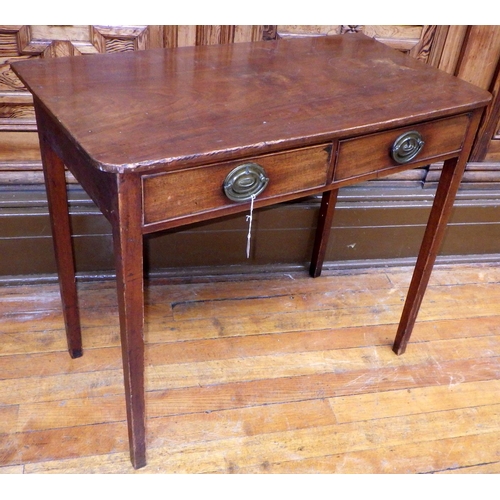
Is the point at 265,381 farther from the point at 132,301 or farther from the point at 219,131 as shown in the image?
the point at 219,131

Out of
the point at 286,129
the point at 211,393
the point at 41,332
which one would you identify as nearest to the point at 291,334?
the point at 211,393

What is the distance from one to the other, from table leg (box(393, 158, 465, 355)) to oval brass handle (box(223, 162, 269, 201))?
2.07 ft

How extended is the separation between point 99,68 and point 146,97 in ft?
0.68

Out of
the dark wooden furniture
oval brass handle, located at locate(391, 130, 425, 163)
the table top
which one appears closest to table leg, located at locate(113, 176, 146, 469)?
the dark wooden furniture

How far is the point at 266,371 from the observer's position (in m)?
1.90

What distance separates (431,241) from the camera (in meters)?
1.77

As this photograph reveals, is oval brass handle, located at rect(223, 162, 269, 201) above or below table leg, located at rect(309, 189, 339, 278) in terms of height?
above

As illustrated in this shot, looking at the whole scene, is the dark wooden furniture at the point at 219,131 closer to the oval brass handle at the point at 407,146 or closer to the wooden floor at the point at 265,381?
the oval brass handle at the point at 407,146

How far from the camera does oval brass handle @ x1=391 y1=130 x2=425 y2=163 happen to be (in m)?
1.45

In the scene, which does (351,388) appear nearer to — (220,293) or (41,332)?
(220,293)

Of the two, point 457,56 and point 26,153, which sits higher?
point 457,56

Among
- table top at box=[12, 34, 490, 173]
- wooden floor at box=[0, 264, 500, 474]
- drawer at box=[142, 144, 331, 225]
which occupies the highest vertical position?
table top at box=[12, 34, 490, 173]

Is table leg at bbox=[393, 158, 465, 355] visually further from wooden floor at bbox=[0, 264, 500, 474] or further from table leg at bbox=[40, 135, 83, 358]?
table leg at bbox=[40, 135, 83, 358]

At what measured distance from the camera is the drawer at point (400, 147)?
4.58 feet
